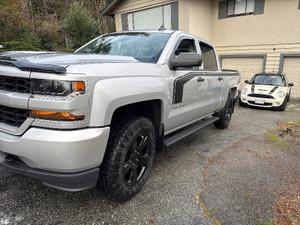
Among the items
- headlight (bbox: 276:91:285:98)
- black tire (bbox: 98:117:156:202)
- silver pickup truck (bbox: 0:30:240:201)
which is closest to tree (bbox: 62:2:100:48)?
headlight (bbox: 276:91:285:98)

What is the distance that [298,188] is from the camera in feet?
9.45

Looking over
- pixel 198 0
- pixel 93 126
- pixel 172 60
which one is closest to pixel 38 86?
pixel 93 126

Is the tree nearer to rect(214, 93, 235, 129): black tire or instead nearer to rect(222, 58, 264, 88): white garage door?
rect(222, 58, 264, 88): white garage door

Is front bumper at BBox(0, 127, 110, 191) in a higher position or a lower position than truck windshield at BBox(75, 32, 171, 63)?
lower

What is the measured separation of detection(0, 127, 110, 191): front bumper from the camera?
5.57 ft

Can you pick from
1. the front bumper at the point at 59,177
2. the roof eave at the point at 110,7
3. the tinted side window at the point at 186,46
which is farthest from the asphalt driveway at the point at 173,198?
the roof eave at the point at 110,7

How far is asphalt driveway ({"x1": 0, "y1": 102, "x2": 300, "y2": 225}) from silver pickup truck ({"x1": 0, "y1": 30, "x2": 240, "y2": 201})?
24 cm

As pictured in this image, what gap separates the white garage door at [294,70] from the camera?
11492mm

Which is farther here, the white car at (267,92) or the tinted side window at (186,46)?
the white car at (267,92)

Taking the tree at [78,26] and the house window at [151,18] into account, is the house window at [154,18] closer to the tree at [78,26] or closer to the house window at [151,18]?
the house window at [151,18]

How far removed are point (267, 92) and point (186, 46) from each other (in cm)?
666

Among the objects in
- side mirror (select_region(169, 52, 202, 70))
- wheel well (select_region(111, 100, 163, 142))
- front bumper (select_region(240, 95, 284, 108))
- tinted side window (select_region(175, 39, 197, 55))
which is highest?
tinted side window (select_region(175, 39, 197, 55))

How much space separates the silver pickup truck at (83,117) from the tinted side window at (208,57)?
1386mm

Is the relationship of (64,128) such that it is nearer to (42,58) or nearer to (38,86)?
(38,86)
